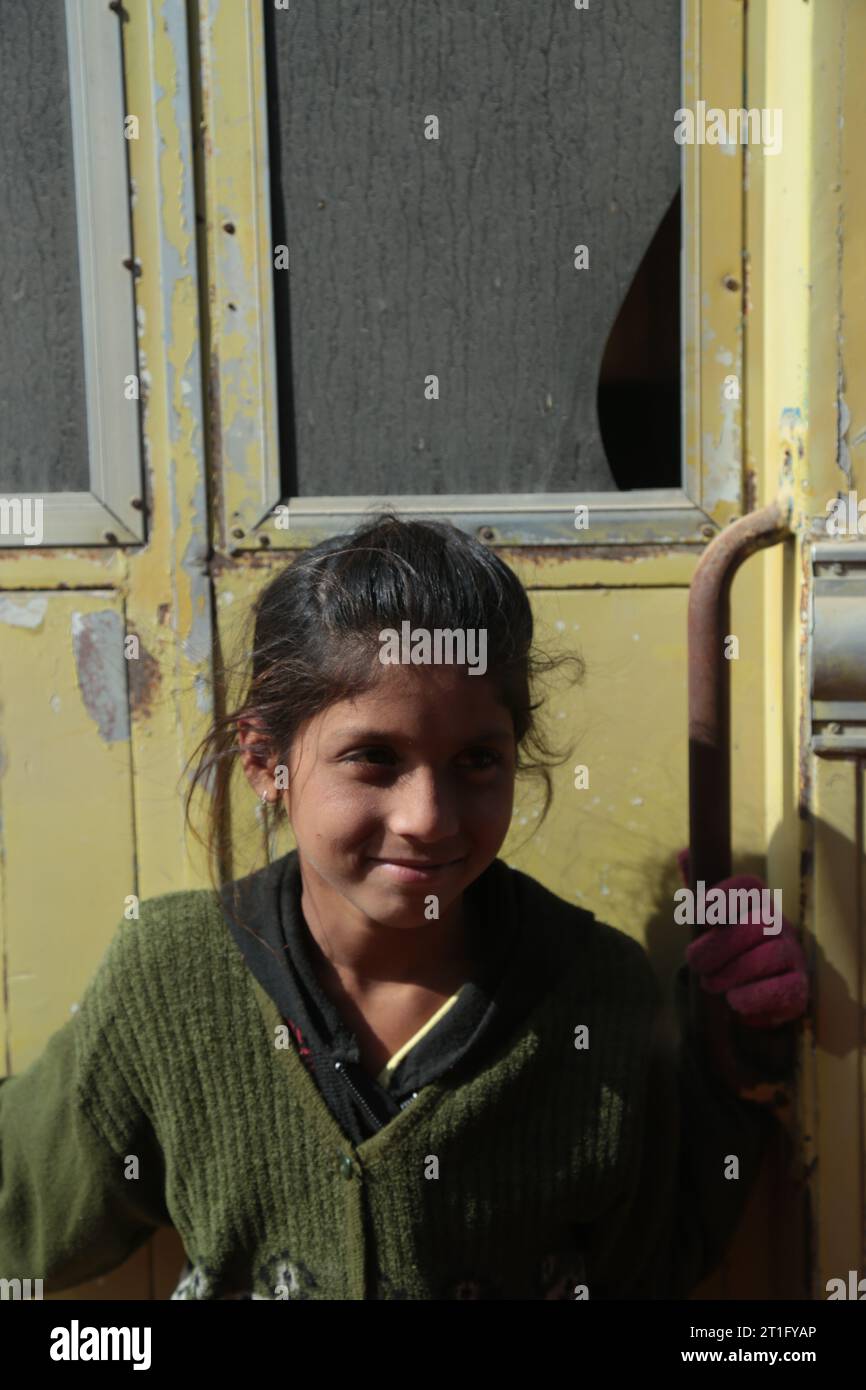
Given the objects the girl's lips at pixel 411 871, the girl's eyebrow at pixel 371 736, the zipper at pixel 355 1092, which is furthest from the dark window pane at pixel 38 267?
the zipper at pixel 355 1092

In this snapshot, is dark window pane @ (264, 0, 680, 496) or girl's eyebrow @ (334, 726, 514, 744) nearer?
girl's eyebrow @ (334, 726, 514, 744)

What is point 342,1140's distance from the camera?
1.33 m

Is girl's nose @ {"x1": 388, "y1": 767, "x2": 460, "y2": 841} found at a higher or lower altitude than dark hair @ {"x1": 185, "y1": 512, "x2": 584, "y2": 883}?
lower

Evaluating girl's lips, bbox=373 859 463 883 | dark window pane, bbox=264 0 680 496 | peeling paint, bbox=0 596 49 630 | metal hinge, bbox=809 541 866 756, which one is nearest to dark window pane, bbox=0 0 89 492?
→ peeling paint, bbox=0 596 49 630

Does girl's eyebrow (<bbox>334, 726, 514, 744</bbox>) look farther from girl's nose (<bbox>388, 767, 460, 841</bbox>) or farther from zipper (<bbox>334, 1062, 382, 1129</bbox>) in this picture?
zipper (<bbox>334, 1062, 382, 1129</bbox>)

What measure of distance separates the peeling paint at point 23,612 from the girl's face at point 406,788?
1.61 feet

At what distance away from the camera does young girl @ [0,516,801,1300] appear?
4.18 ft

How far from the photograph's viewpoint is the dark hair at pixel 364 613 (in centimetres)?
127

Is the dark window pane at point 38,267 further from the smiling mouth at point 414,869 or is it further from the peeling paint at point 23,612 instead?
the smiling mouth at point 414,869

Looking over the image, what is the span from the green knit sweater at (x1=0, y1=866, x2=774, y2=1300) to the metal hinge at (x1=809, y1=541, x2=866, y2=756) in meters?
0.40

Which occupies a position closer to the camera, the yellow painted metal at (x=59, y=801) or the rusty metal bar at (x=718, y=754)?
the rusty metal bar at (x=718, y=754)

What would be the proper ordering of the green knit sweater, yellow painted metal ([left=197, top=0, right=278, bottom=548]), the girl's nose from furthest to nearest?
yellow painted metal ([left=197, top=0, right=278, bottom=548]), the green knit sweater, the girl's nose

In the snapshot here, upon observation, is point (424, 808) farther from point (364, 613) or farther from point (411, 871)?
point (364, 613)

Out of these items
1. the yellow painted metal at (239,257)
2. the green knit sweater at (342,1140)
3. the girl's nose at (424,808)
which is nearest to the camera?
the girl's nose at (424,808)
